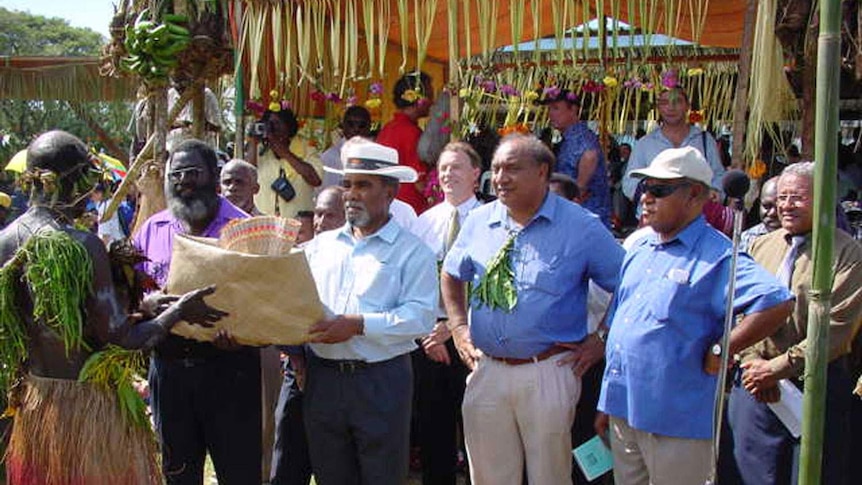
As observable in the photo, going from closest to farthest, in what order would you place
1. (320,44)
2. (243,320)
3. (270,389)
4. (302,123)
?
(243,320)
(270,389)
(320,44)
(302,123)

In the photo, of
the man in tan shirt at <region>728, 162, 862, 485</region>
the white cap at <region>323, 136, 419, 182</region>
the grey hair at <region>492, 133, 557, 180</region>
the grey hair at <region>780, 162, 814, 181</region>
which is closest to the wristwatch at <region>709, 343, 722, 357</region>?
the man in tan shirt at <region>728, 162, 862, 485</region>

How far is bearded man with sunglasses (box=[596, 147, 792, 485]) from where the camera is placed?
3350 mm

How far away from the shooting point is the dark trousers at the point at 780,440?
12.0ft

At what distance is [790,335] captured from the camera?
3664 mm

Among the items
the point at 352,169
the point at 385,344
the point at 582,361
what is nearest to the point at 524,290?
the point at 582,361

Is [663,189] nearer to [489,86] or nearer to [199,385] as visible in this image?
[199,385]

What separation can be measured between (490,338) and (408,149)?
2.86m

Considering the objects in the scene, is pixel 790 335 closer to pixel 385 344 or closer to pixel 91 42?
pixel 385 344

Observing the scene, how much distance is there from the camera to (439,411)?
5.02 meters

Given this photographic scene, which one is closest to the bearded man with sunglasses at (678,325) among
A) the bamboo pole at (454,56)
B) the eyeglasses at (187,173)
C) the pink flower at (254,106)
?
the eyeglasses at (187,173)

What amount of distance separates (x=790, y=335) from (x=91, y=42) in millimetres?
42978

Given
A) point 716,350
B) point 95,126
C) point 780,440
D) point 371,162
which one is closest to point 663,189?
point 716,350

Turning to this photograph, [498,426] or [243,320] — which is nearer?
[243,320]

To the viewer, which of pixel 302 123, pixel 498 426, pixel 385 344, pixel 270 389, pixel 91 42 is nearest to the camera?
pixel 385 344
